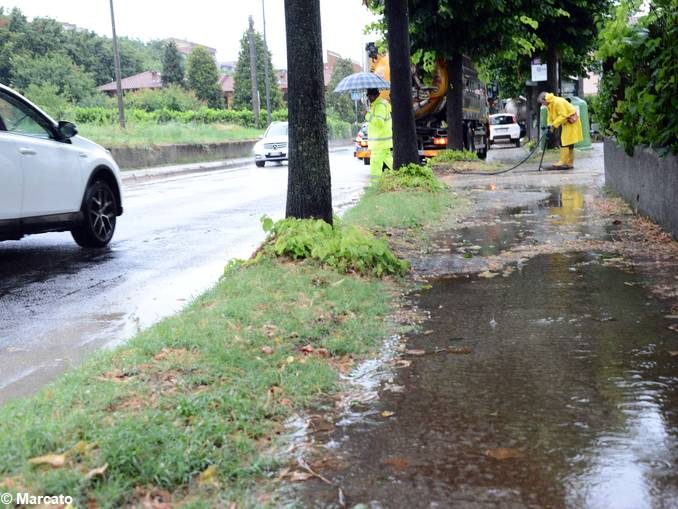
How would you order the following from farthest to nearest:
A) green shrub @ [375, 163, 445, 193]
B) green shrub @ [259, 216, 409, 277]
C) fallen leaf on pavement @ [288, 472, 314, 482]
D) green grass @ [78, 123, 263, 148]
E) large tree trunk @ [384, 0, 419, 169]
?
green grass @ [78, 123, 263, 148], large tree trunk @ [384, 0, 419, 169], green shrub @ [375, 163, 445, 193], green shrub @ [259, 216, 409, 277], fallen leaf on pavement @ [288, 472, 314, 482]

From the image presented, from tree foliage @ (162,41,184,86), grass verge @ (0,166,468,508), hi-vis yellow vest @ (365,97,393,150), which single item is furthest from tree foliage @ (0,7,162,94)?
grass verge @ (0,166,468,508)

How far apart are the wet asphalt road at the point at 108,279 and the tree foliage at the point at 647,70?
15.0ft

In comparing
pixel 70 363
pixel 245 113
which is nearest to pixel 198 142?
pixel 245 113

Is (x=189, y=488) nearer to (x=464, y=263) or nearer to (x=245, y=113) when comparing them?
(x=464, y=263)

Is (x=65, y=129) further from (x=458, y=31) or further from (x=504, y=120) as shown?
(x=504, y=120)

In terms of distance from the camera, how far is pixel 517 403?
4270mm

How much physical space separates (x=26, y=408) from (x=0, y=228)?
4628 mm

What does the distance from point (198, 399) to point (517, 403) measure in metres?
1.58

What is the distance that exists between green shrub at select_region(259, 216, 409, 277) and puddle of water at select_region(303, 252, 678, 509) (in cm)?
114

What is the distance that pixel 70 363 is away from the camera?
212 inches

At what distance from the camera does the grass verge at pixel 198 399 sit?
3.28 m

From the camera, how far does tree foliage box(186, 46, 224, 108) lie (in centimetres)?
8144

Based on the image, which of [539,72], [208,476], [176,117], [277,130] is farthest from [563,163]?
[176,117]

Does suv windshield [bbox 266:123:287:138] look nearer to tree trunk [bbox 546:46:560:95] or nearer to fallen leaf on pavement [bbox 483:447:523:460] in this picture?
tree trunk [bbox 546:46:560:95]
